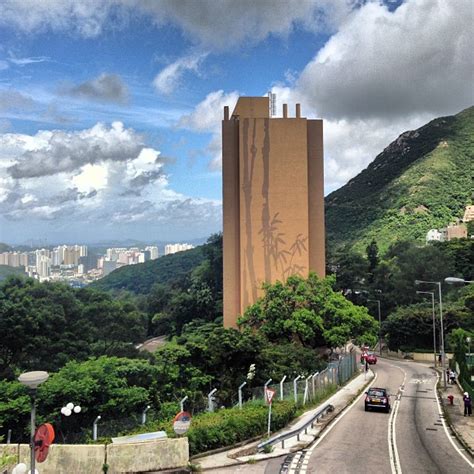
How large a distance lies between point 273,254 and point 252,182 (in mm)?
5330

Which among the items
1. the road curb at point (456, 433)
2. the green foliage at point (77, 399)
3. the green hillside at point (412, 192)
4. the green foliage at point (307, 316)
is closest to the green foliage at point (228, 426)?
the green foliage at point (77, 399)

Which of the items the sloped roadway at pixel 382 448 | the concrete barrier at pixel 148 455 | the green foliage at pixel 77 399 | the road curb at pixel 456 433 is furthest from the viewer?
the green foliage at pixel 77 399

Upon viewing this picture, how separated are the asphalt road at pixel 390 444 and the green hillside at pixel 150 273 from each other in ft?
315

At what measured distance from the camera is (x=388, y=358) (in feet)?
194

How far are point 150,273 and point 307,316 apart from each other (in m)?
96.5

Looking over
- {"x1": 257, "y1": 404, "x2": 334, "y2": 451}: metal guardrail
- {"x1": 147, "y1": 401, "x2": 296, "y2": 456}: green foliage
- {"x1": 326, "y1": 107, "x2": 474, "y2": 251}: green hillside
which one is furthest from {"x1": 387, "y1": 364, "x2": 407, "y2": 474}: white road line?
{"x1": 326, "y1": 107, "x2": 474, "y2": 251}: green hillside

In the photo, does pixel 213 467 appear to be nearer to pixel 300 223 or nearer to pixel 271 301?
pixel 271 301

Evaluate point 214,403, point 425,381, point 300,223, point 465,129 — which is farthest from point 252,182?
point 465,129

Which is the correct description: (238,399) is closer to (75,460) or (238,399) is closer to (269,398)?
(269,398)

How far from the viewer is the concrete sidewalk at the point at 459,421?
59.1ft

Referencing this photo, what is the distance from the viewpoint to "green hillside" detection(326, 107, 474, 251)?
9556 cm

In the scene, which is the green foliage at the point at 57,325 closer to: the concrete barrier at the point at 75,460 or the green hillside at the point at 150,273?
the concrete barrier at the point at 75,460

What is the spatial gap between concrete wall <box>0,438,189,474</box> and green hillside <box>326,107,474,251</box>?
7282 cm

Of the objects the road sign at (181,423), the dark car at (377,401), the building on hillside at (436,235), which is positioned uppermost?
the building on hillside at (436,235)
